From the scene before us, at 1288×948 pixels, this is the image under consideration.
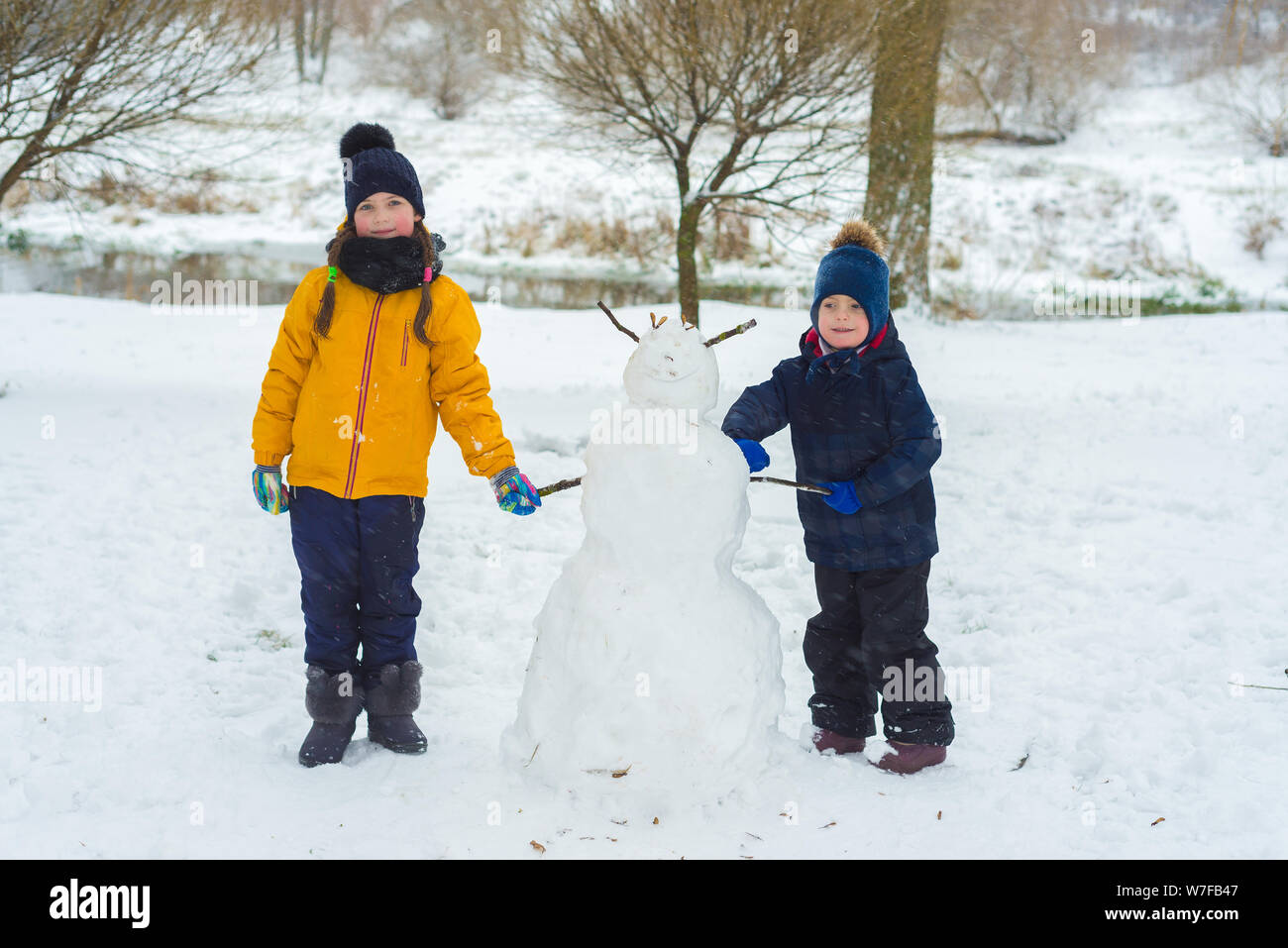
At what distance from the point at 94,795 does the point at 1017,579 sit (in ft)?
11.4

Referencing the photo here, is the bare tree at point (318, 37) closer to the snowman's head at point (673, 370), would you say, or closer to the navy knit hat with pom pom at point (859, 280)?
the navy knit hat with pom pom at point (859, 280)

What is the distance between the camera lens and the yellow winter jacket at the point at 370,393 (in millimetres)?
2930

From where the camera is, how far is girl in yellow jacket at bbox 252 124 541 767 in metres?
2.93

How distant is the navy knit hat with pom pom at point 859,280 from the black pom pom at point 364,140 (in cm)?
132

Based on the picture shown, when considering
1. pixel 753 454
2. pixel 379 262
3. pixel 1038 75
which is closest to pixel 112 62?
pixel 379 262

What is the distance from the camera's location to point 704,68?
20.0ft

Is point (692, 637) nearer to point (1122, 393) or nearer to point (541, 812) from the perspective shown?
point (541, 812)

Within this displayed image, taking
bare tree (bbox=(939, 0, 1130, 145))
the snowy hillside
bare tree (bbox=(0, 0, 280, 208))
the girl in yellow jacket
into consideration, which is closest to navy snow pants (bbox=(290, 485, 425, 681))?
the girl in yellow jacket

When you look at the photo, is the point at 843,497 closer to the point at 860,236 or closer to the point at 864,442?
the point at 864,442

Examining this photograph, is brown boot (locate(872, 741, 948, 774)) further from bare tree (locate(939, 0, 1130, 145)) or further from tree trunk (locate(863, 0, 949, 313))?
bare tree (locate(939, 0, 1130, 145))

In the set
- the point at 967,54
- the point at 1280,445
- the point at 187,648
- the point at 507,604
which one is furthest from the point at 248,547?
the point at 967,54

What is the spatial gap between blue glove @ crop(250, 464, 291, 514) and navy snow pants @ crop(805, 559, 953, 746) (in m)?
1.57

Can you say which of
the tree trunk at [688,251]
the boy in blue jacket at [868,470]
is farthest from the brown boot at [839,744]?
the tree trunk at [688,251]

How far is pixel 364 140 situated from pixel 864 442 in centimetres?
170
